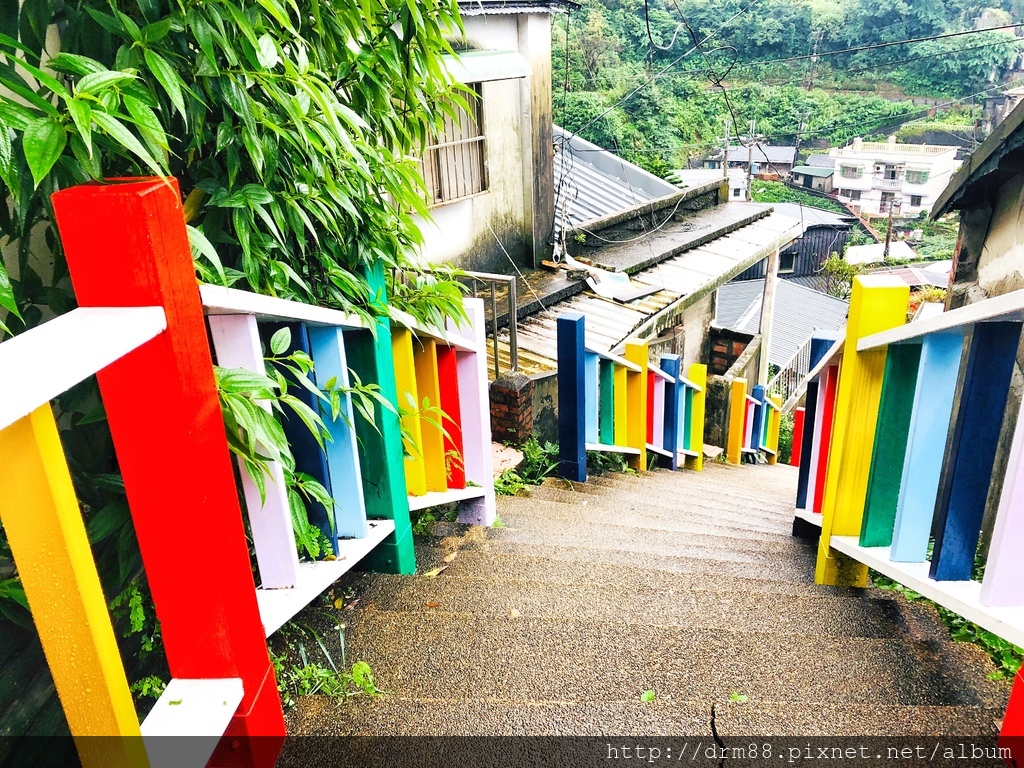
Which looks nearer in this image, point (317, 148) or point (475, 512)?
point (317, 148)

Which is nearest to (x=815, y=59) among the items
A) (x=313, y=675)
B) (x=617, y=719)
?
(x=617, y=719)

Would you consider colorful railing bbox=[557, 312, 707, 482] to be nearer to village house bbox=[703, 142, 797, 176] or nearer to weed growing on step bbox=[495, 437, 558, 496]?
weed growing on step bbox=[495, 437, 558, 496]

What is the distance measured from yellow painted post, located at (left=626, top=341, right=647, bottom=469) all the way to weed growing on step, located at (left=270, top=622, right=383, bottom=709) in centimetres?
342

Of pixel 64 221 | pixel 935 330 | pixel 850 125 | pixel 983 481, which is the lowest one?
pixel 850 125

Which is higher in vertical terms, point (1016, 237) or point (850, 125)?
point (1016, 237)

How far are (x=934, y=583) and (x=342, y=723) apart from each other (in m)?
1.44

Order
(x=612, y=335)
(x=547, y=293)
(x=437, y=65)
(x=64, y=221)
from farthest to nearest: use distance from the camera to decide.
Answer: (x=547, y=293)
(x=612, y=335)
(x=437, y=65)
(x=64, y=221)

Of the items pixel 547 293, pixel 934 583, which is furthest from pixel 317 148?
pixel 547 293

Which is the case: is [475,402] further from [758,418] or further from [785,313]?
[785,313]

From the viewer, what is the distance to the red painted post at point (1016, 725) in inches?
56.7

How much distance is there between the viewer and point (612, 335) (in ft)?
22.0

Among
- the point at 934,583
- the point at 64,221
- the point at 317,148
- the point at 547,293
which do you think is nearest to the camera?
the point at 64,221

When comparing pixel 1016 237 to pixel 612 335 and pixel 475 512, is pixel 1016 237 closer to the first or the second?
pixel 475 512

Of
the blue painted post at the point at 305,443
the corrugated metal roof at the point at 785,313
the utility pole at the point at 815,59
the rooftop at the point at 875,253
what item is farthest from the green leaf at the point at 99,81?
the utility pole at the point at 815,59
